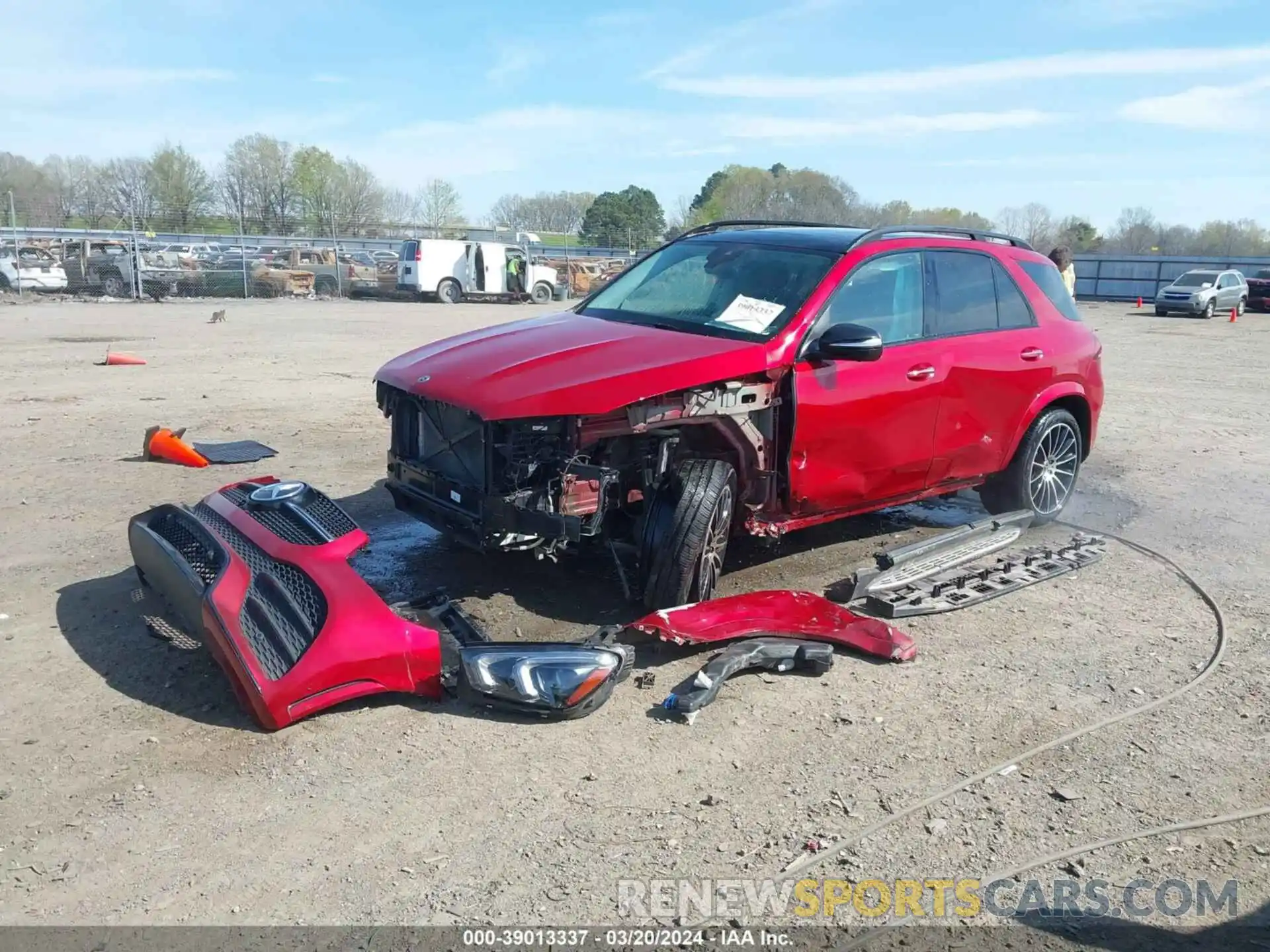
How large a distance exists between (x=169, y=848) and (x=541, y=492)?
6.80ft

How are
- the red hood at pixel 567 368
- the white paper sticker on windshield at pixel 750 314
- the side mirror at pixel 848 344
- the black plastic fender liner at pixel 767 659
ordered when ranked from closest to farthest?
the black plastic fender liner at pixel 767 659, the red hood at pixel 567 368, the side mirror at pixel 848 344, the white paper sticker on windshield at pixel 750 314

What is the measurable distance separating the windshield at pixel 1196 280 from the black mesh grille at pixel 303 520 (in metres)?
32.6

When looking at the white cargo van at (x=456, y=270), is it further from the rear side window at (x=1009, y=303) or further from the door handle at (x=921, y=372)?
the door handle at (x=921, y=372)

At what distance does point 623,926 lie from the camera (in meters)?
2.85

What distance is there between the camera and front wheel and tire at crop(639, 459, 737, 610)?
4.70 m

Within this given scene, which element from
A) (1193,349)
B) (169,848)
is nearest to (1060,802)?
(169,848)

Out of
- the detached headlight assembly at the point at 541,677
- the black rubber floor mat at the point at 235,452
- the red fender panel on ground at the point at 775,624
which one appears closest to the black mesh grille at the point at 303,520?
the detached headlight assembly at the point at 541,677

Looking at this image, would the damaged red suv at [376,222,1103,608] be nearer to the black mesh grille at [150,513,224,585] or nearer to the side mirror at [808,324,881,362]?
the side mirror at [808,324,881,362]

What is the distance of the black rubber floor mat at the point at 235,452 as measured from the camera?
8008mm

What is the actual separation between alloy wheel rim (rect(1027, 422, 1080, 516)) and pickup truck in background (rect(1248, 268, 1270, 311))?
101 ft

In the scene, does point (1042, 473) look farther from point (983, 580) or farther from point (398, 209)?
point (398, 209)

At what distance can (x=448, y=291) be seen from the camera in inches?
1303

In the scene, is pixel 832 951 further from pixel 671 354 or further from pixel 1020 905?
pixel 671 354


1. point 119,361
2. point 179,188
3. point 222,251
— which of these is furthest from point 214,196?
point 119,361
